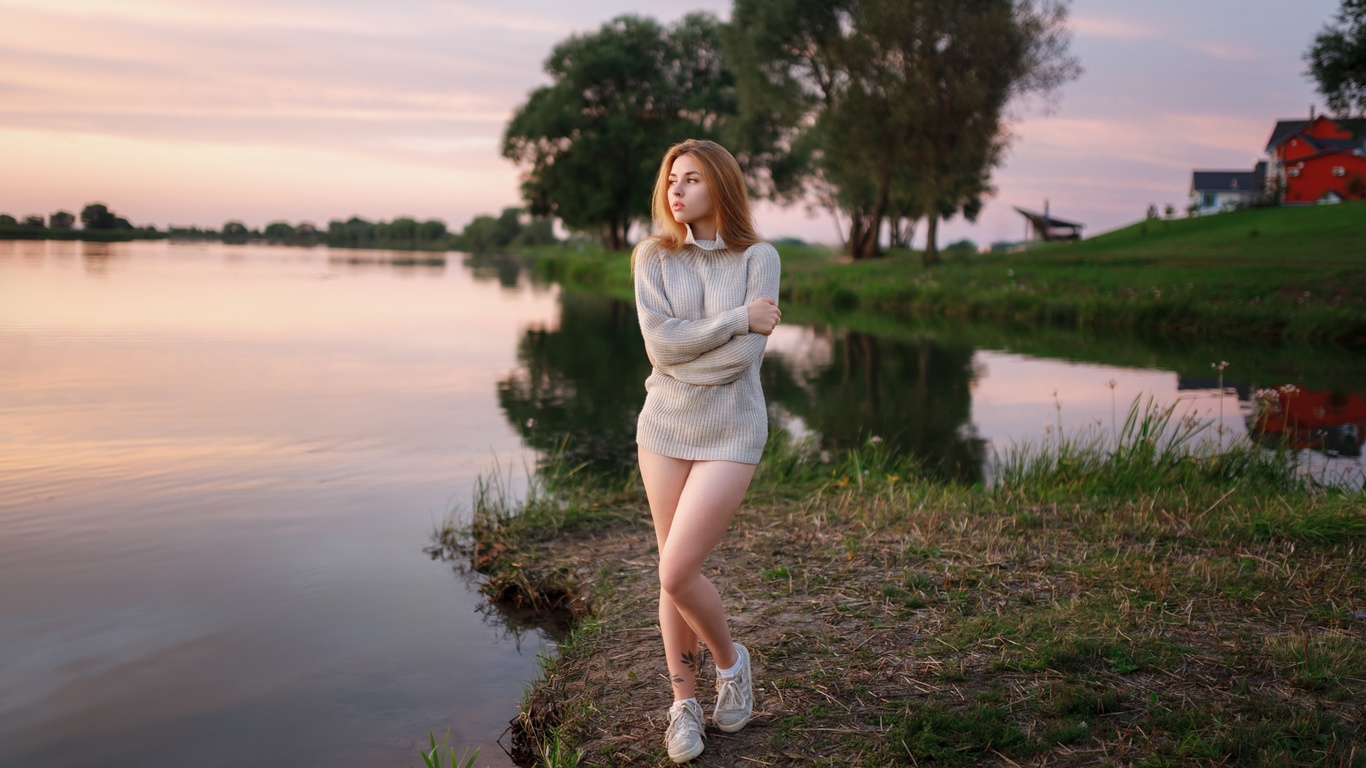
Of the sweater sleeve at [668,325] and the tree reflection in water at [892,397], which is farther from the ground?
the sweater sleeve at [668,325]

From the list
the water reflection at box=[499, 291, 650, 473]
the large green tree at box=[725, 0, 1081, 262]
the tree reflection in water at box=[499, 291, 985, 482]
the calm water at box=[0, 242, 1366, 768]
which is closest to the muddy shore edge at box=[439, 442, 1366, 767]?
the calm water at box=[0, 242, 1366, 768]

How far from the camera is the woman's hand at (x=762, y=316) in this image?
3.19 meters

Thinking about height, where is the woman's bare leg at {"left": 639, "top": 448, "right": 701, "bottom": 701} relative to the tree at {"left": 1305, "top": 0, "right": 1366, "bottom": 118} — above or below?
below

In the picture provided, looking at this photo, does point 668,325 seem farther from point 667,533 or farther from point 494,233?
point 494,233

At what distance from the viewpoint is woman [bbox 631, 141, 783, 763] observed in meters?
3.18

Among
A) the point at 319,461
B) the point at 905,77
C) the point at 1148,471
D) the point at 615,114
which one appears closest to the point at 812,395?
the point at 1148,471

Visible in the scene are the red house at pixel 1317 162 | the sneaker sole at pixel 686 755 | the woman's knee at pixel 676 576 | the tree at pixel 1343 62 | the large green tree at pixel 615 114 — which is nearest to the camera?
the woman's knee at pixel 676 576

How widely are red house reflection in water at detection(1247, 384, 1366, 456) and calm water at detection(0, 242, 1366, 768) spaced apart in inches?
3.1

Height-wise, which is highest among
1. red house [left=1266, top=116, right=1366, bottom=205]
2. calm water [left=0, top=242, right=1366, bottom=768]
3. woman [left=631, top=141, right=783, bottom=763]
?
red house [left=1266, top=116, right=1366, bottom=205]

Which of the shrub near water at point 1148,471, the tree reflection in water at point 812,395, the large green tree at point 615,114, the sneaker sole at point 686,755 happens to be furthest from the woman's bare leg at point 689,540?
the large green tree at point 615,114

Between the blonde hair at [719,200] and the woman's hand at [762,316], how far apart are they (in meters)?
0.23

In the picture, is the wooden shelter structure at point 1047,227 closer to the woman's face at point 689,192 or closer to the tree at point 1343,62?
the tree at point 1343,62

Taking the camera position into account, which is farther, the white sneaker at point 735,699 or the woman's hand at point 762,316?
the white sneaker at point 735,699

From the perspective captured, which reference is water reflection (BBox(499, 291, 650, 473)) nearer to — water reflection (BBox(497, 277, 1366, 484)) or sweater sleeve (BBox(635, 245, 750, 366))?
water reflection (BBox(497, 277, 1366, 484))
